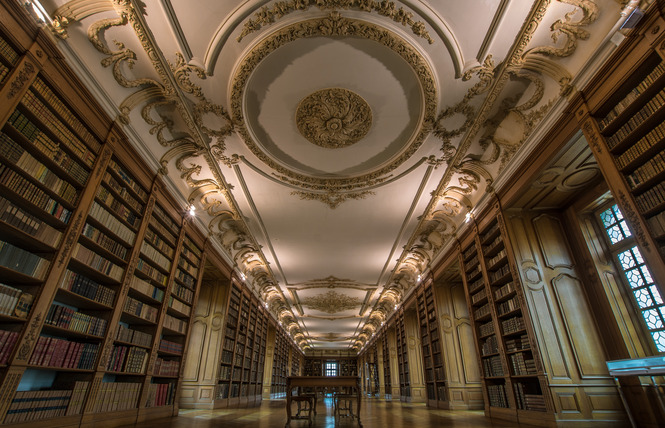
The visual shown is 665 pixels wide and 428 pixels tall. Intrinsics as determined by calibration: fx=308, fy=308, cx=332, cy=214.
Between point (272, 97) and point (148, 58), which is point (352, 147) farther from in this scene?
point (148, 58)

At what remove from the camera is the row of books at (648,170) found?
8.70 feet

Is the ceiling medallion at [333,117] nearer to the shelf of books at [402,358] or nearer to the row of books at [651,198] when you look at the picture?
the row of books at [651,198]

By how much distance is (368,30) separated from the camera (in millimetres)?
3479

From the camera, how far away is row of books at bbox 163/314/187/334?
17.2 feet

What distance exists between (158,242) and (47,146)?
7.56 ft

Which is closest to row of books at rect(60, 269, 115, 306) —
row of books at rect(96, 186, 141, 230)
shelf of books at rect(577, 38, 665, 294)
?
row of books at rect(96, 186, 141, 230)

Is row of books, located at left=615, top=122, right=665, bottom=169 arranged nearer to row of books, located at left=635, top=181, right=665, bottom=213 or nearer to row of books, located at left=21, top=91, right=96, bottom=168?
row of books, located at left=635, top=181, right=665, bottom=213

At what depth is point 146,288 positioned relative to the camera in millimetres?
4520

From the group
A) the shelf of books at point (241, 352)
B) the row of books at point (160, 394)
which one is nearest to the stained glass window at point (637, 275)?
the row of books at point (160, 394)

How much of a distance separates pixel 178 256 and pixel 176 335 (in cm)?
158

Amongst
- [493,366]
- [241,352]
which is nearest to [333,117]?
[493,366]

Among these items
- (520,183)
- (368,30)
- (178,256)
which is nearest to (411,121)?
(368,30)

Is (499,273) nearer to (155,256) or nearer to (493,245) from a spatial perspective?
(493,245)

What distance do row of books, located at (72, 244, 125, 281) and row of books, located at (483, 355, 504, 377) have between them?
615 centimetres
